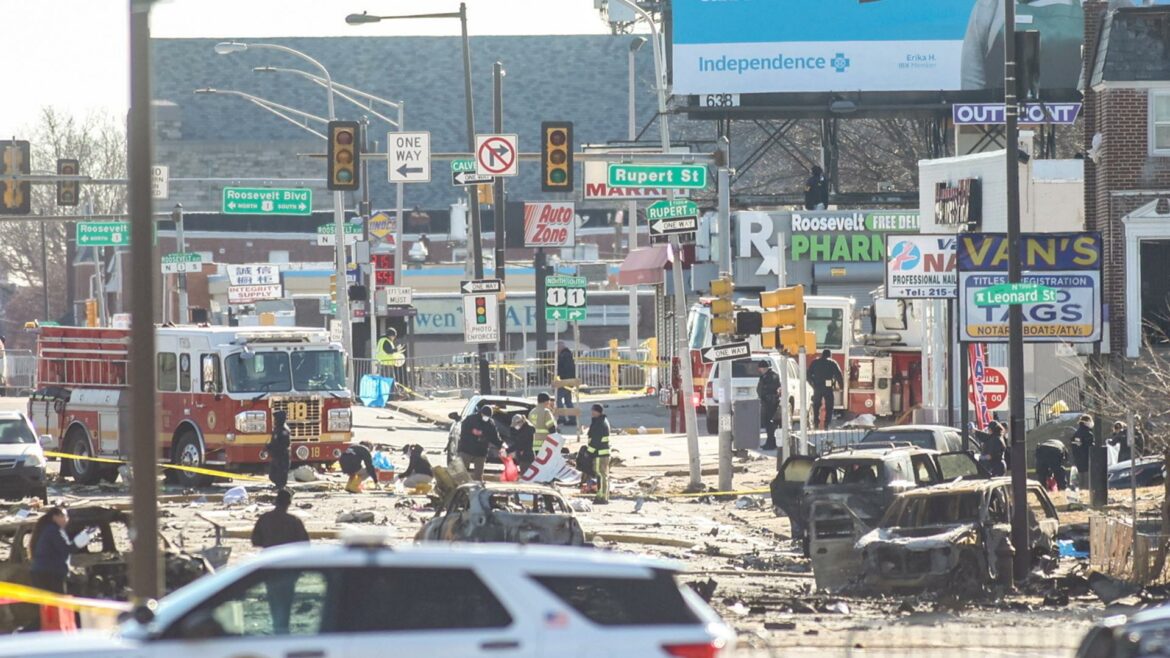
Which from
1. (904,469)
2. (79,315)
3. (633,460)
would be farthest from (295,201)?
(79,315)

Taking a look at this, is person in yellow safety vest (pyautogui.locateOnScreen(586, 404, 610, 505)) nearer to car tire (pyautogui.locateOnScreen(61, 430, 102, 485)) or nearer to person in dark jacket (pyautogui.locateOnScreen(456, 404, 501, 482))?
person in dark jacket (pyautogui.locateOnScreen(456, 404, 501, 482))

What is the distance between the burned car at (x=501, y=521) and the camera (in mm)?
20203

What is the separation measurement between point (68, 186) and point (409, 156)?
853cm

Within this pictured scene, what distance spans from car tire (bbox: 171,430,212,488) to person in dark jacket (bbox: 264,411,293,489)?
2777mm

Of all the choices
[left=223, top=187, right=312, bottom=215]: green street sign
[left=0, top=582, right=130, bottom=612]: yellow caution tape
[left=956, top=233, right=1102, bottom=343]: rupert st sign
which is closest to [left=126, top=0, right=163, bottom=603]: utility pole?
[left=0, top=582, right=130, bottom=612]: yellow caution tape

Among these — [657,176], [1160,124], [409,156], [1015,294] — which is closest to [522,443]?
[657,176]

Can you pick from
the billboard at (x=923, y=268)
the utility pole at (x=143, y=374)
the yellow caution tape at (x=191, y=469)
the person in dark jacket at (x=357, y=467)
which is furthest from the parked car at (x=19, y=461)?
the utility pole at (x=143, y=374)

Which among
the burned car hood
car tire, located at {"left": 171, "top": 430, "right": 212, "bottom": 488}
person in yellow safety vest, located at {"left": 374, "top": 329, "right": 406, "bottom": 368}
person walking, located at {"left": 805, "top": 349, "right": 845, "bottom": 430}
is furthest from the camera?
person in yellow safety vest, located at {"left": 374, "top": 329, "right": 406, "bottom": 368}

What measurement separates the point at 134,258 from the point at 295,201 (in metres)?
34.6

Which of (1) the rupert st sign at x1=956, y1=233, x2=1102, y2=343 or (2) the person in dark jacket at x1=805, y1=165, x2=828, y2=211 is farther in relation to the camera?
(2) the person in dark jacket at x1=805, y1=165, x2=828, y2=211

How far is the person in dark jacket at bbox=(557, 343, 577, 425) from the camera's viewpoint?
44.4 metres

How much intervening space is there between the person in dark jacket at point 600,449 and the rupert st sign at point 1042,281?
643 cm

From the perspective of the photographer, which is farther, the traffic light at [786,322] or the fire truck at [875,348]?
the fire truck at [875,348]

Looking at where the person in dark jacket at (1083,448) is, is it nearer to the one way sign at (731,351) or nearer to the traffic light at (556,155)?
the one way sign at (731,351)
